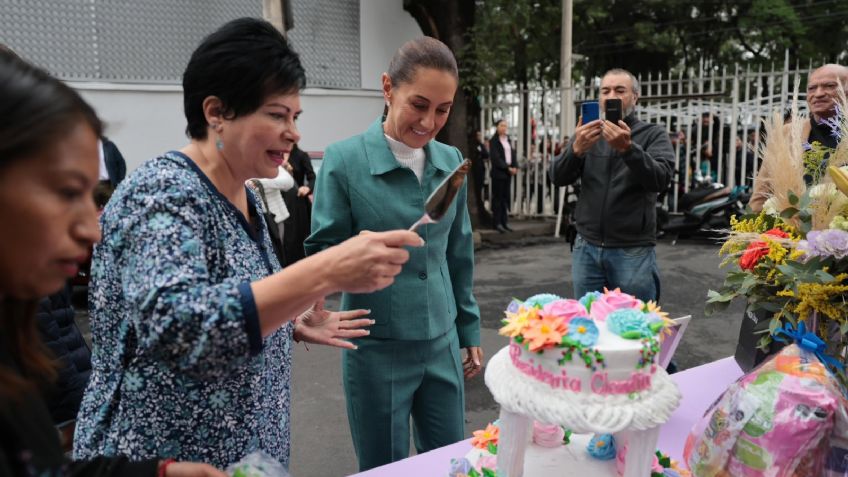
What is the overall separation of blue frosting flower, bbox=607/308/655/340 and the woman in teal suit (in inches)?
30.2

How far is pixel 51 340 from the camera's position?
1988 mm

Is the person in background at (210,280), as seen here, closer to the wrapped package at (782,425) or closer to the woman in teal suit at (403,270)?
the woman in teal suit at (403,270)

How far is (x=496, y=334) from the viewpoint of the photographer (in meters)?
5.10

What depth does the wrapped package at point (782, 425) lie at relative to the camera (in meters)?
1.26

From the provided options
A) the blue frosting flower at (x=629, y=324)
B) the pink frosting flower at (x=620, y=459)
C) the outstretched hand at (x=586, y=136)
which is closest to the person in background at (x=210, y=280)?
the blue frosting flower at (x=629, y=324)

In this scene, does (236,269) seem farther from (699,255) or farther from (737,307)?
(699,255)

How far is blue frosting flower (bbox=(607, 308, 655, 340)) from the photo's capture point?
1.25 metres

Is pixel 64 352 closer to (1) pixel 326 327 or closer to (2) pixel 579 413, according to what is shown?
(1) pixel 326 327

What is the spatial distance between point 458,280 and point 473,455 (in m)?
0.74

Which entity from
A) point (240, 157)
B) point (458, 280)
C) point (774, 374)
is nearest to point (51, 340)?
point (240, 157)

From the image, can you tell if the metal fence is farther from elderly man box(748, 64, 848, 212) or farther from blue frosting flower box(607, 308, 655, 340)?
blue frosting flower box(607, 308, 655, 340)

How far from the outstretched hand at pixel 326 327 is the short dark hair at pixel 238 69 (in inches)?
22.7

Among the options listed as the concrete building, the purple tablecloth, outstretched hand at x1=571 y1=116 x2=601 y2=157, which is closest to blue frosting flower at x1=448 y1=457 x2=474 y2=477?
the purple tablecloth

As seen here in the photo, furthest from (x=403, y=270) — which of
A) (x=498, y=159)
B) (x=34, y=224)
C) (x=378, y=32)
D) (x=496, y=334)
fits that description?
(x=498, y=159)
